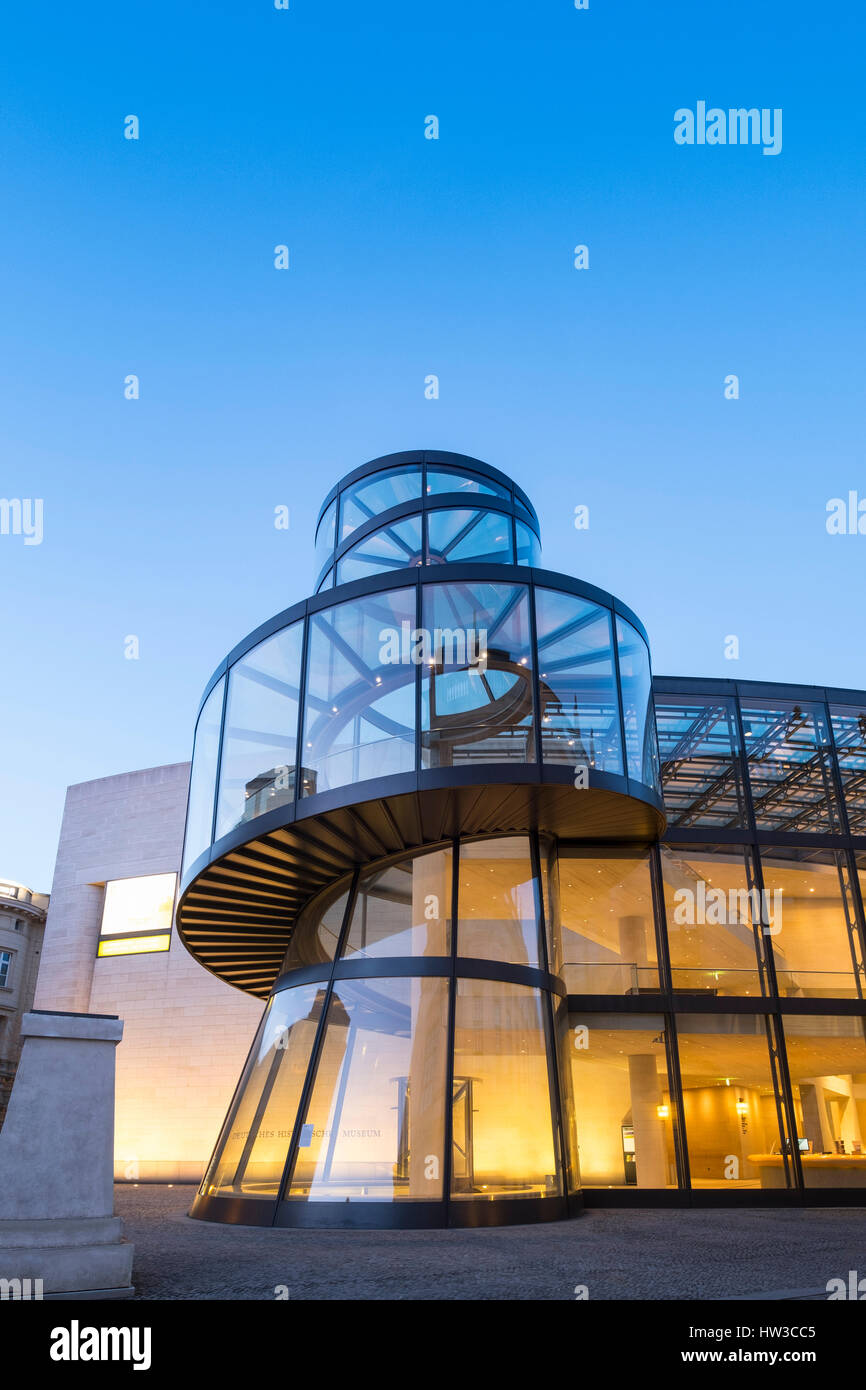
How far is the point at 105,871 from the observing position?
3212cm

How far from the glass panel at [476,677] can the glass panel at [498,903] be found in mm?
2097

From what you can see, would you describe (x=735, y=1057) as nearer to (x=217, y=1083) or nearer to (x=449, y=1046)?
(x=449, y=1046)

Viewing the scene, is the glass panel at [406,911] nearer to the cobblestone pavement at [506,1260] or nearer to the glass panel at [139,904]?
the cobblestone pavement at [506,1260]

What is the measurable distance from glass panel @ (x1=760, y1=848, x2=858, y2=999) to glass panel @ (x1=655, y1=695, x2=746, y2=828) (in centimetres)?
121

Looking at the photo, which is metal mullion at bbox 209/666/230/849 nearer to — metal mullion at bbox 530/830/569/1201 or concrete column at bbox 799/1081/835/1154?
metal mullion at bbox 530/830/569/1201

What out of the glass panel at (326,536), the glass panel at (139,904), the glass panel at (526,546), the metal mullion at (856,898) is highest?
the glass panel at (326,536)

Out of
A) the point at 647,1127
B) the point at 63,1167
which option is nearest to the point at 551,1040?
the point at 647,1127

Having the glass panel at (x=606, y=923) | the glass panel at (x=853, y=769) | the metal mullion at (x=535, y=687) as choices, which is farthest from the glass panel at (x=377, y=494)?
the glass panel at (x=853, y=769)

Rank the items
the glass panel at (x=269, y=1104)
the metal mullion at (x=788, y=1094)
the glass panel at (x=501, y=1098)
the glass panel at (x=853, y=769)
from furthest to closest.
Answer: the glass panel at (x=853, y=769) → the metal mullion at (x=788, y=1094) → the glass panel at (x=269, y=1104) → the glass panel at (x=501, y=1098)

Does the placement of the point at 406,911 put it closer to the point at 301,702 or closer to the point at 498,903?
the point at 498,903

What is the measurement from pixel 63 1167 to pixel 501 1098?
21.8 ft

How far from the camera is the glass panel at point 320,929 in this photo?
13.6 meters

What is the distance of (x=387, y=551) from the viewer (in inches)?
627

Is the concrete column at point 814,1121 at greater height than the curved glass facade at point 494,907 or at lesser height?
lesser
